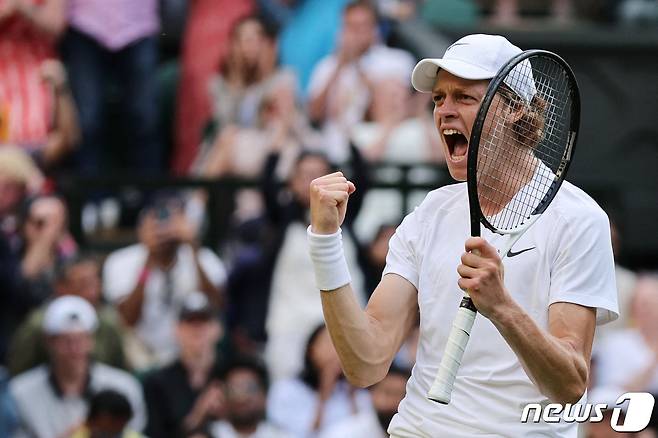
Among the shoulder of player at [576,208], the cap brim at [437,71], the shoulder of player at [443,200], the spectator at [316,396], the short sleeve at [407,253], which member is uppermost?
the cap brim at [437,71]

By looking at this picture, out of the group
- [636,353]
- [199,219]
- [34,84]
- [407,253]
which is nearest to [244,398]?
[199,219]

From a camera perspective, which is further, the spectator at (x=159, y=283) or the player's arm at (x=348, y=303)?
the spectator at (x=159, y=283)

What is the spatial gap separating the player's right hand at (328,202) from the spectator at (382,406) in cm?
352

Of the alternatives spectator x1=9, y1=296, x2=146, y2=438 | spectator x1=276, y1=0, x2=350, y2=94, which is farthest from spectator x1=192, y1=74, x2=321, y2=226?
spectator x1=9, y1=296, x2=146, y2=438

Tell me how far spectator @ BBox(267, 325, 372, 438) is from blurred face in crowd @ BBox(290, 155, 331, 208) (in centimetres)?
73

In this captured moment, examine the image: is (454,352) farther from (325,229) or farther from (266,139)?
(266,139)

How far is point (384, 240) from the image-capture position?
8.13 meters

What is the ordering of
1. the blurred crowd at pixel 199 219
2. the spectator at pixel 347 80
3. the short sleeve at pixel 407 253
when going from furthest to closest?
1. the spectator at pixel 347 80
2. the blurred crowd at pixel 199 219
3. the short sleeve at pixel 407 253

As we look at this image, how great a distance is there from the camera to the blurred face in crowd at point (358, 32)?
8914 millimetres

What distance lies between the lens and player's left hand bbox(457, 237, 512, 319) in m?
3.66

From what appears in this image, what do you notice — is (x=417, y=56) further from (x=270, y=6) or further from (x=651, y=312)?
(x=651, y=312)

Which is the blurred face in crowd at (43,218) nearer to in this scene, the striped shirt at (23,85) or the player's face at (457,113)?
the striped shirt at (23,85)

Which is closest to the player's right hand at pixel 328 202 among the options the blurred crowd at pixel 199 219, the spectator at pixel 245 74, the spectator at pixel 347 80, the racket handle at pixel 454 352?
the racket handle at pixel 454 352

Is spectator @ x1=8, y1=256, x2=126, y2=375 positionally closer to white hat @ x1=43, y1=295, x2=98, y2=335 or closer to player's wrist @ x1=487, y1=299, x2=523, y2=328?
white hat @ x1=43, y1=295, x2=98, y2=335
